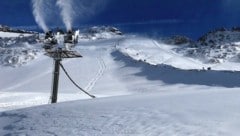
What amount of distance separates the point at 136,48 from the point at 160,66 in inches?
642

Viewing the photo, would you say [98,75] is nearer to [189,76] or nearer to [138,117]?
[189,76]

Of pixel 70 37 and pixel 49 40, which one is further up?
pixel 70 37

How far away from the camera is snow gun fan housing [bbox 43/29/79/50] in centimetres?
1711

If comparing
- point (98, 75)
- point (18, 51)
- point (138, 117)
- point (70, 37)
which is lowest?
point (98, 75)

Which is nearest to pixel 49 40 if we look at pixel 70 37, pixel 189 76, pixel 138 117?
pixel 70 37

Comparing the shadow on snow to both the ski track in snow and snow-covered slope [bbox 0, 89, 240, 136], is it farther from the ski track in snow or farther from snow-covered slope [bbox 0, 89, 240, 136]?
snow-covered slope [bbox 0, 89, 240, 136]

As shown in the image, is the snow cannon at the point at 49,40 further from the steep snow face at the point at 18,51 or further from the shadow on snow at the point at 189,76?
the steep snow face at the point at 18,51

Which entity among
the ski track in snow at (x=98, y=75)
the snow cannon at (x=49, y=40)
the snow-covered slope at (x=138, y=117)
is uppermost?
the snow cannon at (x=49, y=40)

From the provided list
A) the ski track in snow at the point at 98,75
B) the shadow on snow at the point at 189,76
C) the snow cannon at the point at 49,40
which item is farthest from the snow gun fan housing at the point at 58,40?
the shadow on snow at the point at 189,76

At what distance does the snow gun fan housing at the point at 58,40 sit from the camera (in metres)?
17.1

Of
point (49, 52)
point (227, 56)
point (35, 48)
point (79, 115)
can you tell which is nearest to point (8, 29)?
point (35, 48)

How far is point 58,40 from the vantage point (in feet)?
57.7

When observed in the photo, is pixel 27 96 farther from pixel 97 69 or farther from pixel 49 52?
pixel 97 69

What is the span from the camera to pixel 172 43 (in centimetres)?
6700
